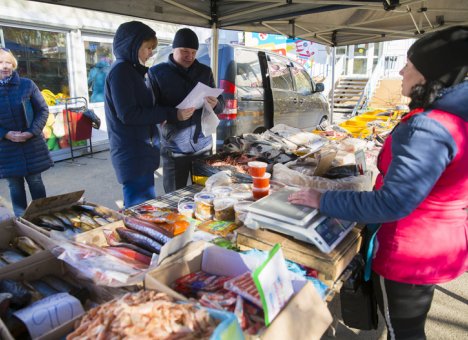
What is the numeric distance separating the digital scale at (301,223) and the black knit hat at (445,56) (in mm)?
700

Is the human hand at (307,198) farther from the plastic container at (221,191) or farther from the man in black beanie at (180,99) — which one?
the man in black beanie at (180,99)

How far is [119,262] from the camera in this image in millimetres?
1424

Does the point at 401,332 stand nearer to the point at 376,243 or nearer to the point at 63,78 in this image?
the point at 376,243

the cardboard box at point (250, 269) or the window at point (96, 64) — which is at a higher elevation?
the window at point (96, 64)

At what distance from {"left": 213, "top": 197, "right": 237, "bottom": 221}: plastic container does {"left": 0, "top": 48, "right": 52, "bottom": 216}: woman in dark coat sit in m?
2.42

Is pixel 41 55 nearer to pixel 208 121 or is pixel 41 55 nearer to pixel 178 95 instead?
pixel 178 95

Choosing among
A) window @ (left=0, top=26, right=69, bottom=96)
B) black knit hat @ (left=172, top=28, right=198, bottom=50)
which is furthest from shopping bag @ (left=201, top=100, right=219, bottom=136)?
window @ (left=0, top=26, right=69, bottom=96)

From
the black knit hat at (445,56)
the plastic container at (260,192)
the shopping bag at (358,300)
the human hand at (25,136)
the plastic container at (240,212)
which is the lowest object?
the shopping bag at (358,300)

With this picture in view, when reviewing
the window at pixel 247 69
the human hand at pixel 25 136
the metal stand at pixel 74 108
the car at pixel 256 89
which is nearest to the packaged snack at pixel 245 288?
the human hand at pixel 25 136

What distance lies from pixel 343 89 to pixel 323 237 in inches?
682

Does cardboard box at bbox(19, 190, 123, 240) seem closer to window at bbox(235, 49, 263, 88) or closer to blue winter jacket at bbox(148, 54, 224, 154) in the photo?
blue winter jacket at bbox(148, 54, 224, 154)

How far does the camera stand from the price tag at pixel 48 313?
3.71 ft

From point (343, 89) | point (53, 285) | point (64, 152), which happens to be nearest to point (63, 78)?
point (64, 152)

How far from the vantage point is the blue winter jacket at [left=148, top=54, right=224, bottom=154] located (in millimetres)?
3086
